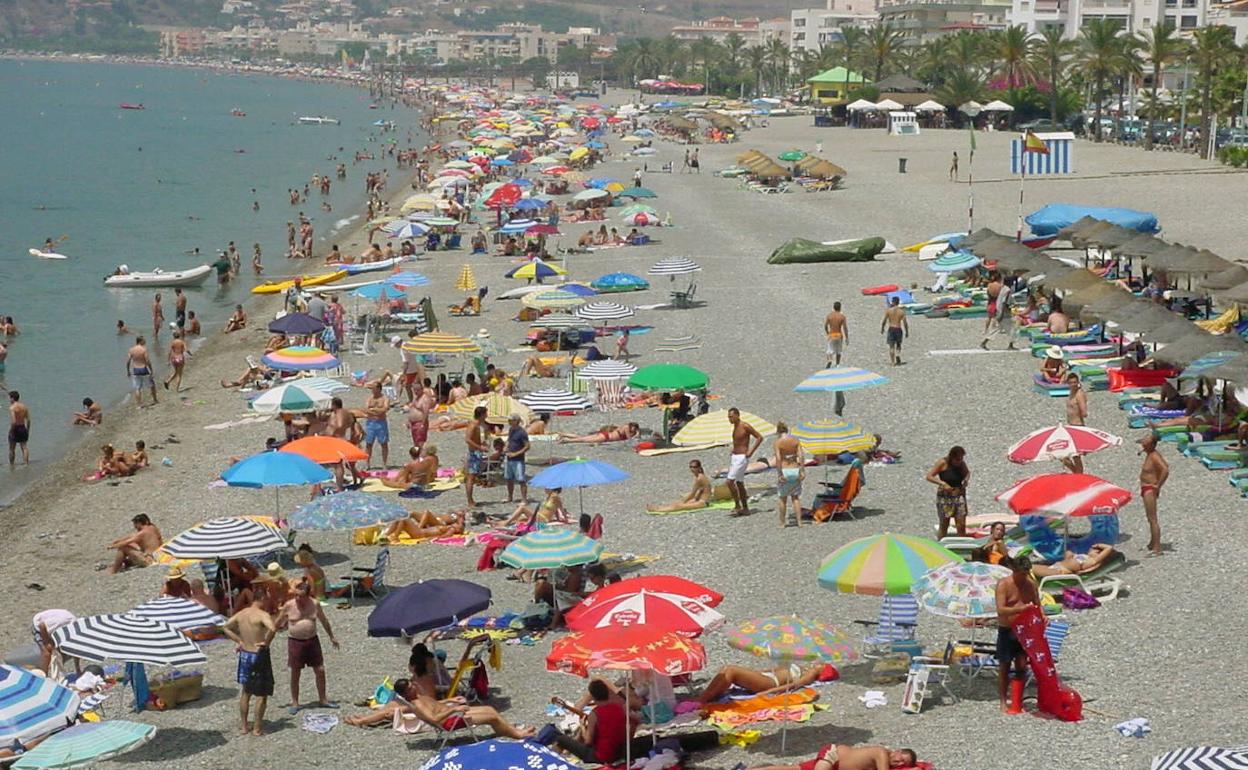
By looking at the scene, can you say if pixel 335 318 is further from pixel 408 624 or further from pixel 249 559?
pixel 408 624

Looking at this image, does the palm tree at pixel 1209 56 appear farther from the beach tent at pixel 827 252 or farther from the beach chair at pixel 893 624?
the beach chair at pixel 893 624

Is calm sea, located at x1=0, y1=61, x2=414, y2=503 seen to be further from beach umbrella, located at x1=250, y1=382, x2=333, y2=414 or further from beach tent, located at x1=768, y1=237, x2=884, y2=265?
beach tent, located at x1=768, y1=237, x2=884, y2=265

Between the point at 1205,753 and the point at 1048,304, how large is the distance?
18150mm

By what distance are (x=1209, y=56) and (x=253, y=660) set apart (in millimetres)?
56209

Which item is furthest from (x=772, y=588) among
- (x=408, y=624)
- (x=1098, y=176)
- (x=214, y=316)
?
(x=1098, y=176)

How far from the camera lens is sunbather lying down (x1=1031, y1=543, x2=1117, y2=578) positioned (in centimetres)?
1401

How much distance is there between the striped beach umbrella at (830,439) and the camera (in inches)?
687

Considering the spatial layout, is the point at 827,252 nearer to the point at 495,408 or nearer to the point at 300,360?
the point at 300,360

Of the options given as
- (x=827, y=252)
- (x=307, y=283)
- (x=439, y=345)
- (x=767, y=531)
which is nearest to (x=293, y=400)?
(x=439, y=345)

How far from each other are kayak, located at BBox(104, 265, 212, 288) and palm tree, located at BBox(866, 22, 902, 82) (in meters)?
62.2

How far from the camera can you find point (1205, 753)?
897 cm

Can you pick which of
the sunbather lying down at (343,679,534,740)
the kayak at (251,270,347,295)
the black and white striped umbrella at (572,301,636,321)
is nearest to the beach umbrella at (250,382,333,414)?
the black and white striped umbrella at (572,301,636,321)

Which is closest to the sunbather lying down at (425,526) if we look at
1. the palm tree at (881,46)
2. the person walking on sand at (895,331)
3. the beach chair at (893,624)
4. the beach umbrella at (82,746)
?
the beach chair at (893,624)

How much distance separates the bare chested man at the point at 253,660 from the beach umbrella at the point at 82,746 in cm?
112
